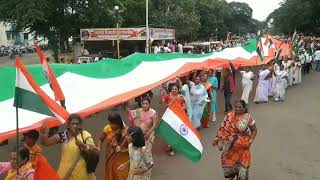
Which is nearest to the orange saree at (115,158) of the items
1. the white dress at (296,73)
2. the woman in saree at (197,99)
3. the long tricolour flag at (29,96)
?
the long tricolour flag at (29,96)

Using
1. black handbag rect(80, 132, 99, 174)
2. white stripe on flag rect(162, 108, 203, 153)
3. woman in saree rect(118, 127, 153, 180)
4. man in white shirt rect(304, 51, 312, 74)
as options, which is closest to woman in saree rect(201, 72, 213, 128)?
white stripe on flag rect(162, 108, 203, 153)

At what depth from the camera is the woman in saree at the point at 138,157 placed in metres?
5.39

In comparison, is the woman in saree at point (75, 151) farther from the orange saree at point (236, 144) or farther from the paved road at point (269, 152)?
the paved road at point (269, 152)

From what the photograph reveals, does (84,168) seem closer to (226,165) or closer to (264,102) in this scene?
(226,165)

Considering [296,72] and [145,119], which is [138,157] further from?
[296,72]

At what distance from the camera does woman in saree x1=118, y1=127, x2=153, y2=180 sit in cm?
539

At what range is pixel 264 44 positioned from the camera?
68.7 feet

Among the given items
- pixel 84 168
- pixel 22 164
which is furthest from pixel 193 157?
pixel 22 164

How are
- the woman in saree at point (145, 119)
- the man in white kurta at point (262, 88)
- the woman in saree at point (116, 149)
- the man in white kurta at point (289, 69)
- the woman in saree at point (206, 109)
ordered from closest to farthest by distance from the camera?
the woman in saree at point (116, 149)
the woman in saree at point (145, 119)
the woman in saree at point (206, 109)
the man in white kurta at point (262, 88)
the man in white kurta at point (289, 69)

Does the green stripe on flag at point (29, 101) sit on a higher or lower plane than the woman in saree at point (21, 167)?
higher

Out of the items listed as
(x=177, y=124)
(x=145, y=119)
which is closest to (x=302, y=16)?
(x=145, y=119)

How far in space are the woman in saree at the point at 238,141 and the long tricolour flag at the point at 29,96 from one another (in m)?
2.72

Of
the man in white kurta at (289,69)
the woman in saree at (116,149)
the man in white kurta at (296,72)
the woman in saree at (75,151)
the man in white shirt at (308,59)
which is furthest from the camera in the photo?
the man in white shirt at (308,59)

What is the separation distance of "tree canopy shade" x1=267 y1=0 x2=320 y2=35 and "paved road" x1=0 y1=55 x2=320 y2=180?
124 feet
